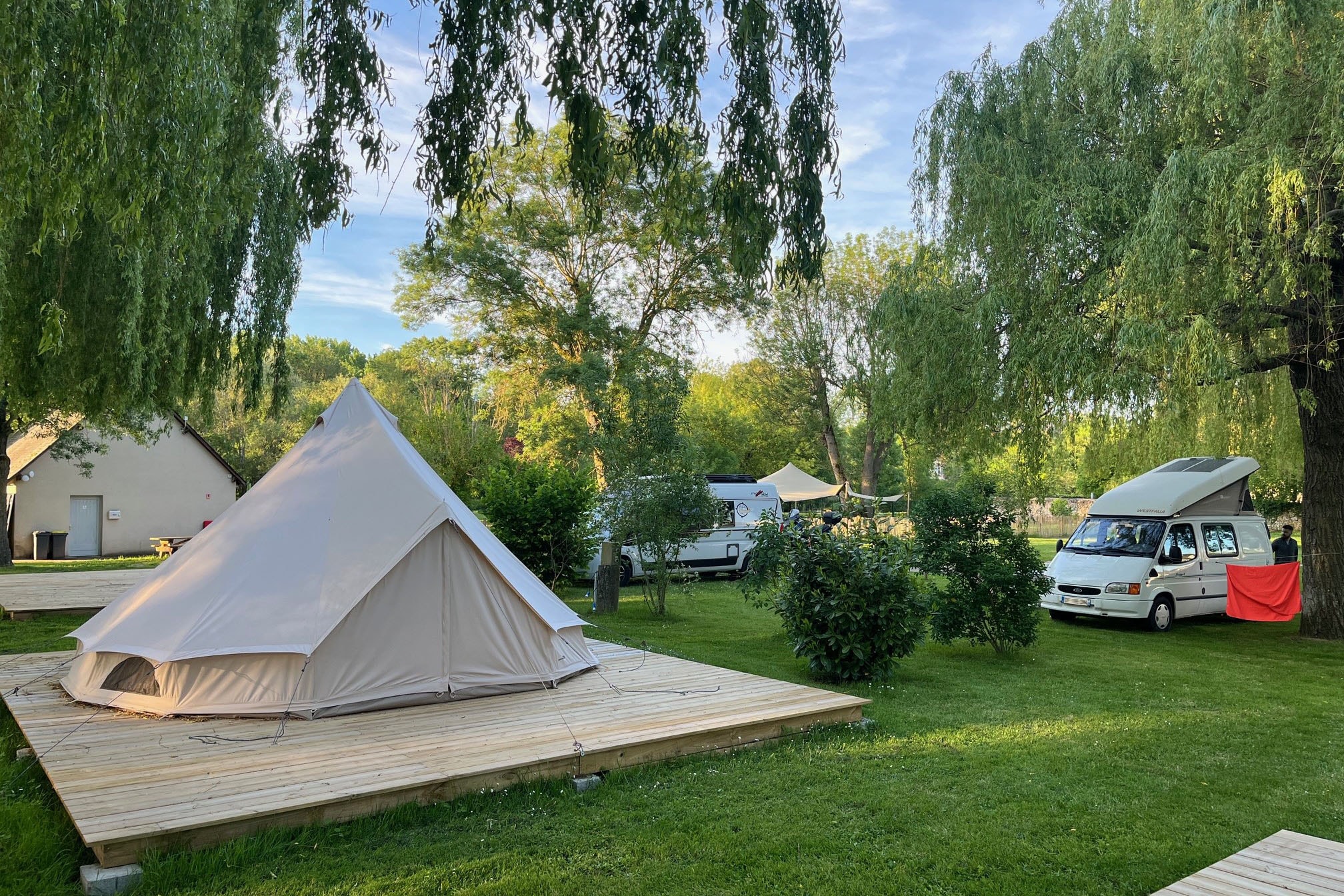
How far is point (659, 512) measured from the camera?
1395 cm

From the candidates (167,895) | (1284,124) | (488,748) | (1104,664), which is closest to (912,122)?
(1284,124)

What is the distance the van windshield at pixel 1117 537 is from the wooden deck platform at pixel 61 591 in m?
14.6

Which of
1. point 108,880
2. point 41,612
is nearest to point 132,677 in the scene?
point 108,880

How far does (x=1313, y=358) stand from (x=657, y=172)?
11.3 meters

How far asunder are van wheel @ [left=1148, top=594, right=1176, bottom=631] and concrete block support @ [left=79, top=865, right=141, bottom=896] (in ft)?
45.4

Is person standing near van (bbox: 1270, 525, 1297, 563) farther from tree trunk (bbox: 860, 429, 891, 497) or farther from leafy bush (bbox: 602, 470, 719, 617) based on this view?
tree trunk (bbox: 860, 429, 891, 497)

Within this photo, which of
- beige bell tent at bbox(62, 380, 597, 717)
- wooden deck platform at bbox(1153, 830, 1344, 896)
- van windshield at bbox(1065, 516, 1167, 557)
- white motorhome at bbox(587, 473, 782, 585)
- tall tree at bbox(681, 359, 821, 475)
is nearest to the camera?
wooden deck platform at bbox(1153, 830, 1344, 896)

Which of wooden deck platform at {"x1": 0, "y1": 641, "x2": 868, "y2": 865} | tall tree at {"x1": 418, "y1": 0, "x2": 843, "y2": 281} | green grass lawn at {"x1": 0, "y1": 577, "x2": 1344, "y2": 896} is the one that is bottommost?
green grass lawn at {"x1": 0, "y1": 577, "x2": 1344, "y2": 896}

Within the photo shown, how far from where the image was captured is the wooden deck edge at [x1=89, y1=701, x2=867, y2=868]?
170 inches

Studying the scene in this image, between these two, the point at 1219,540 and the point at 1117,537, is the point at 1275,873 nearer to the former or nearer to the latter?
the point at 1117,537

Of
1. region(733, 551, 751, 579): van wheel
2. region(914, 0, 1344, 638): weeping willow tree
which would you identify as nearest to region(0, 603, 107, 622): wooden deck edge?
region(733, 551, 751, 579): van wheel

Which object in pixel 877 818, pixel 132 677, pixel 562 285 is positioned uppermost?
pixel 562 285

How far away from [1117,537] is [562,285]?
59.4 ft

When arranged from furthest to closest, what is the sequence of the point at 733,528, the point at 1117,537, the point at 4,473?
1. the point at 4,473
2. the point at 733,528
3. the point at 1117,537
